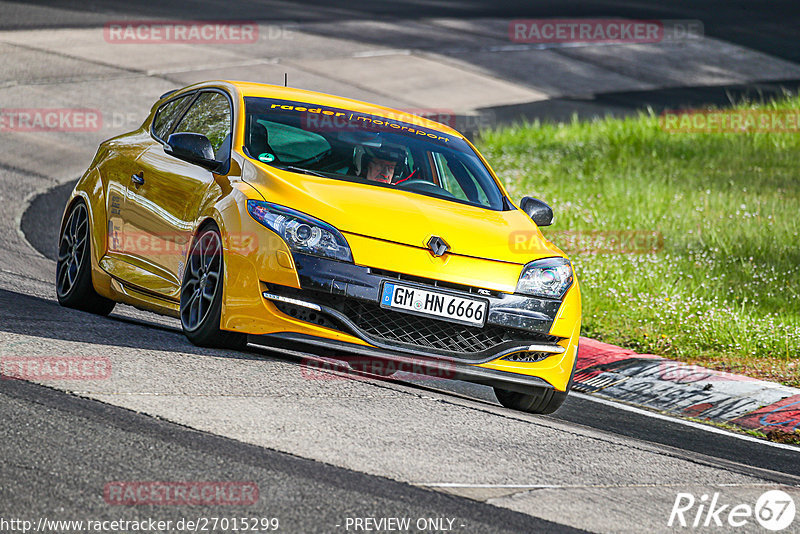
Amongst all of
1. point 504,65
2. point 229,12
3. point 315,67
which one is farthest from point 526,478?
point 229,12

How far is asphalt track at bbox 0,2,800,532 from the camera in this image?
4551mm

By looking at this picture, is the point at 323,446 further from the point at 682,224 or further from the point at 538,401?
the point at 682,224

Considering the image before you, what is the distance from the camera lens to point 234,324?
6559mm

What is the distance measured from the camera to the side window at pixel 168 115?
8.37 m

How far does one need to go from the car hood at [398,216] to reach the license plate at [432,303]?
0.91 ft

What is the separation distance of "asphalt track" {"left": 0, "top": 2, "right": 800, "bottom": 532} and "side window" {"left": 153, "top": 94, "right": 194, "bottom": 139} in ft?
4.46

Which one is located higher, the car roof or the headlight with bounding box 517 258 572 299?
the car roof
